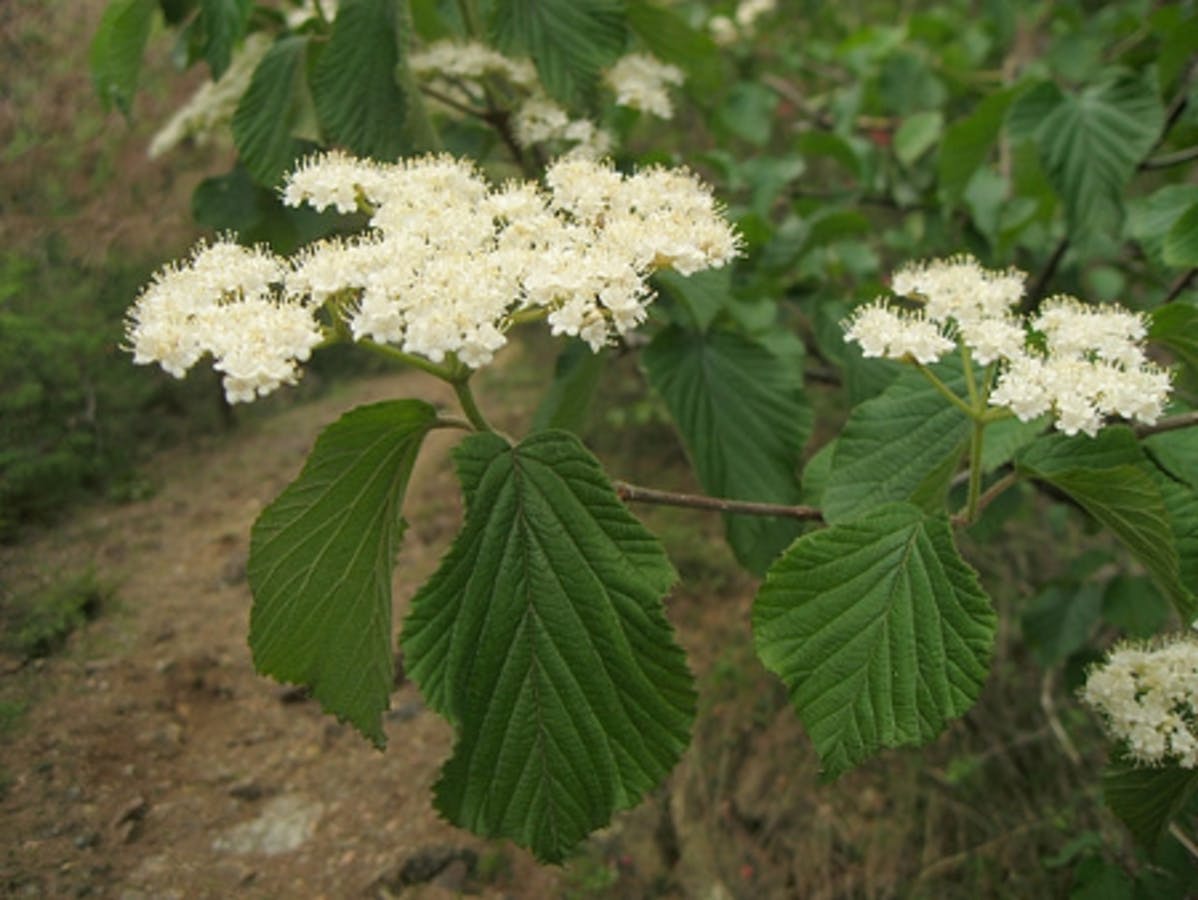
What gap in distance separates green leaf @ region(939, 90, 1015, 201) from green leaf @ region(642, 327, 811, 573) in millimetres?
696

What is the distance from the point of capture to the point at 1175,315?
1085 mm

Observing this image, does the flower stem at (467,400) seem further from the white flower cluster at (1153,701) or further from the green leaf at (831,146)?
the green leaf at (831,146)

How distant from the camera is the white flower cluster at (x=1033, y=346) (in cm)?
96

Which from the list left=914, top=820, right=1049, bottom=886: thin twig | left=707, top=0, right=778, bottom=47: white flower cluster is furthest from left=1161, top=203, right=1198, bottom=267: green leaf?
left=707, top=0, right=778, bottom=47: white flower cluster

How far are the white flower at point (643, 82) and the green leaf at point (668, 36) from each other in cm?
2

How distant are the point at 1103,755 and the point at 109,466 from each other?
2051 millimetres

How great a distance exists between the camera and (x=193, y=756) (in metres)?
1.20

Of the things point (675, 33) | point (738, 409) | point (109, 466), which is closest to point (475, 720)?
point (738, 409)

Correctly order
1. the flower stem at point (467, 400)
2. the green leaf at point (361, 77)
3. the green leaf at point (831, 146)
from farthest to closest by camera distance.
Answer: the green leaf at point (831, 146), the green leaf at point (361, 77), the flower stem at point (467, 400)

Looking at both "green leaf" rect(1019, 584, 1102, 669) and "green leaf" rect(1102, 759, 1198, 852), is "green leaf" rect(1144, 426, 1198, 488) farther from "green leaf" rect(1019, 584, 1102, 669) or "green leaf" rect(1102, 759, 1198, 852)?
"green leaf" rect(1019, 584, 1102, 669)

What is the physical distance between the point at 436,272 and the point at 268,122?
649mm

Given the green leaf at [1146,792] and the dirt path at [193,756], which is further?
the green leaf at [1146,792]

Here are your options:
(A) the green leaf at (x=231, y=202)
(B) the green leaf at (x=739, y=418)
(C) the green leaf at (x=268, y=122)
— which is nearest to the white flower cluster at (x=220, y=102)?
(A) the green leaf at (x=231, y=202)

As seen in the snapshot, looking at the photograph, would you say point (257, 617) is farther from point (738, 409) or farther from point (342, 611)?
point (738, 409)
